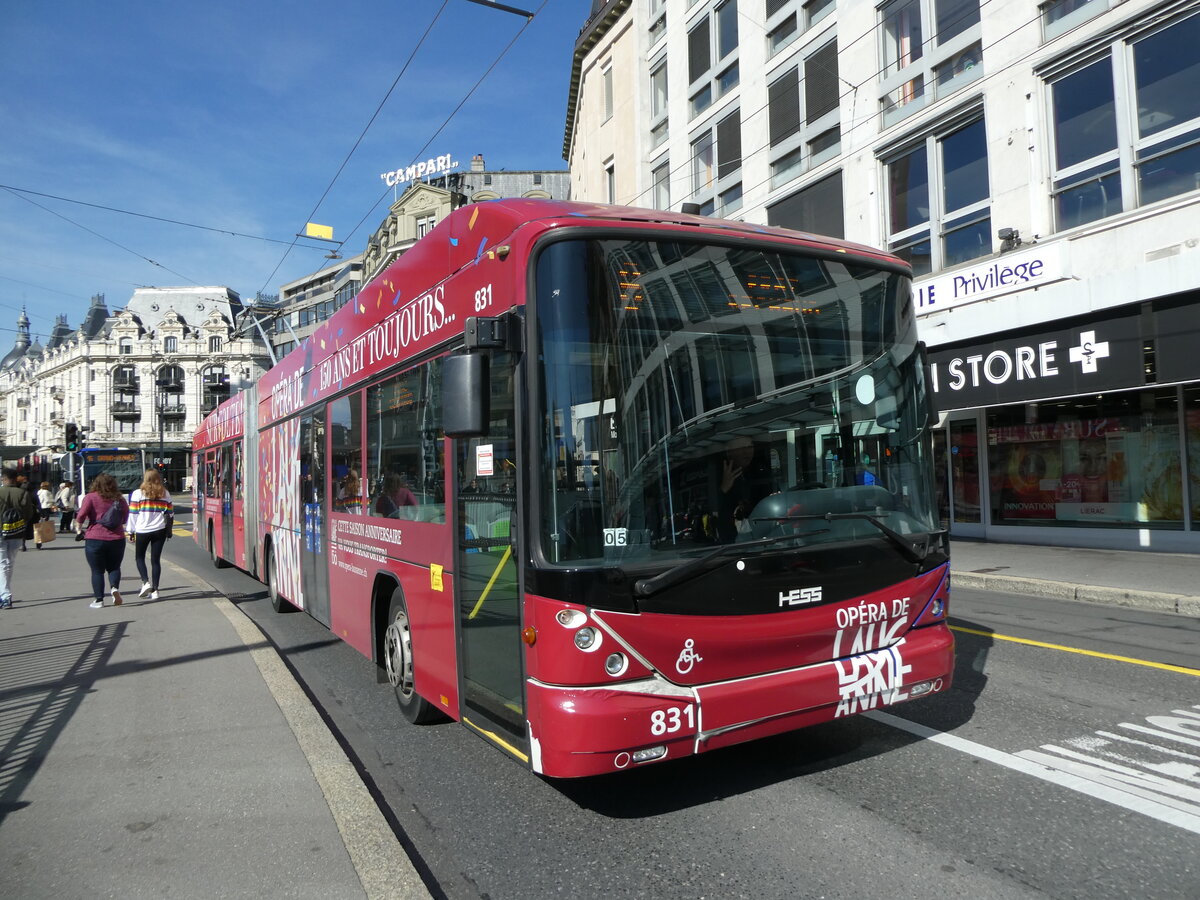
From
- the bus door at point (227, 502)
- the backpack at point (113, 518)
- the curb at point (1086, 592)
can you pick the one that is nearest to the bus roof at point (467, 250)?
the backpack at point (113, 518)

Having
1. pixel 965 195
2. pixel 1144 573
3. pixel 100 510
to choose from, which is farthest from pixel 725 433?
pixel 965 195

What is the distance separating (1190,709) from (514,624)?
14.2 ft

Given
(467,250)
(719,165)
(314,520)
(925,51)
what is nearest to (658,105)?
(719,165)

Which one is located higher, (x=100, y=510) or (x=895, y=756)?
(x=100, y=510)

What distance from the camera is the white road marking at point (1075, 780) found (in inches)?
144

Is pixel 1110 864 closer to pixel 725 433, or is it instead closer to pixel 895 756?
pixel 895 756

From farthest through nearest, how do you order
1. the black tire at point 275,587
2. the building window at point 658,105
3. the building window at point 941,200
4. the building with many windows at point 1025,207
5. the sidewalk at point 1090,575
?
1. the building window at point 658,105
2. the building window at point 941,200
3. the building with many windows at point 1025,207
4. the black tire at point 275,587
5. the sidewalk at point 1090,575

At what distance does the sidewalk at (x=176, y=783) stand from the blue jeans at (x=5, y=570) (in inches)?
117

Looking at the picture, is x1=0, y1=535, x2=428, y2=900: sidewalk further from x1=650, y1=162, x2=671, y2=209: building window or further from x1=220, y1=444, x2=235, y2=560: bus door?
x1=650, y1=162, x2=671, y2=209: building window

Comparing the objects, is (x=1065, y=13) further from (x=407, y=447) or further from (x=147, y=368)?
(x=147, y=368)

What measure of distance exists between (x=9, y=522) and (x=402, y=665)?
766 cm

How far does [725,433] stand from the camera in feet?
12.3

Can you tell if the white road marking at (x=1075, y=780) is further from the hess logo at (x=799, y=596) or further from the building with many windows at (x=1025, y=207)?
the building with many windows at (x=1025, y=207)

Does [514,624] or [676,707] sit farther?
[514,624]
